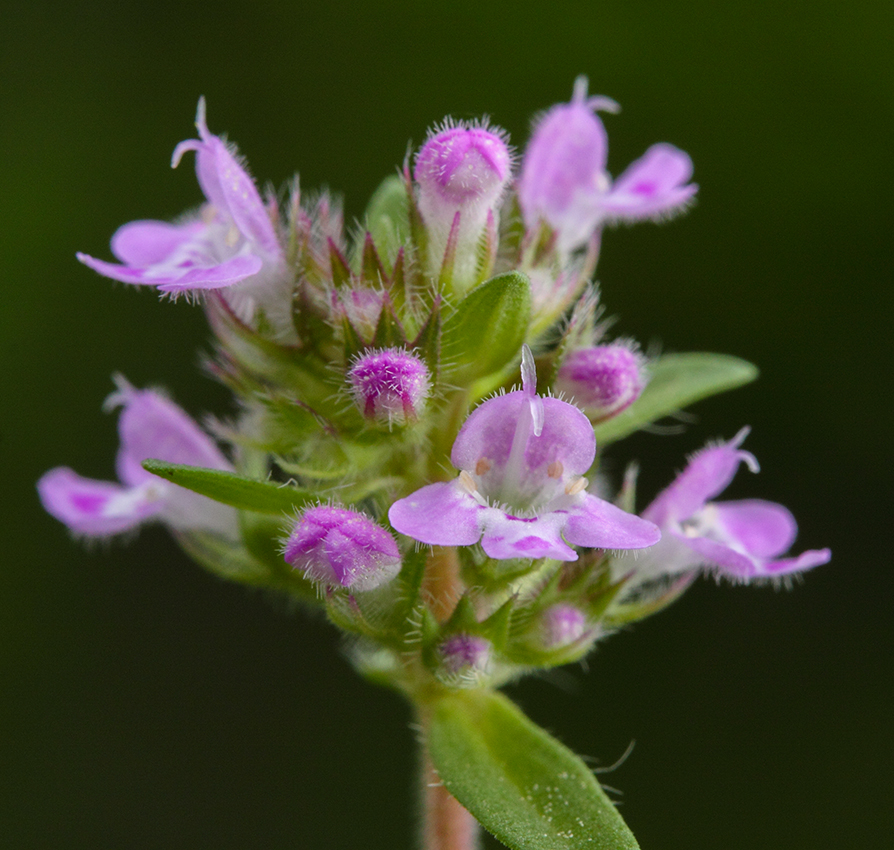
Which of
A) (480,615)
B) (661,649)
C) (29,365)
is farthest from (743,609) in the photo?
(29,365)

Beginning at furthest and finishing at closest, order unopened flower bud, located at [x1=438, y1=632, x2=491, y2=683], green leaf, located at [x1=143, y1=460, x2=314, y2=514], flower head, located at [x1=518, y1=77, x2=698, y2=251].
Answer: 1. flower head, located at [x1=518, y1=77, x2=698, y2=251]
2. unopened flower bud, located at [x1=438, y1=632, x2=491, y2=683]
3. green leaf, located at [x1=143, y1=460, x2=314, y2=514]

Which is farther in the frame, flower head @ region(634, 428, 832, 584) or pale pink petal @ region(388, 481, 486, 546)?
flower head @ region(634, 428, 832, 584)

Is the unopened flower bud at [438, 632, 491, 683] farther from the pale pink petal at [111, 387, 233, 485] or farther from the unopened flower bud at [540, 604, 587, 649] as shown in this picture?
the pale pink petal at [111, 387, 233, 485]

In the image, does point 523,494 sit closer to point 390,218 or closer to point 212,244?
point 390,218

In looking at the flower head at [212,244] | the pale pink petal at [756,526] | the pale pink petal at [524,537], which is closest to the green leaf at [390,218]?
the flower head at [212,244]

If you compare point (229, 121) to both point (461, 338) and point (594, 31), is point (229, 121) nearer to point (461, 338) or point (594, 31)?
point (594, 31)

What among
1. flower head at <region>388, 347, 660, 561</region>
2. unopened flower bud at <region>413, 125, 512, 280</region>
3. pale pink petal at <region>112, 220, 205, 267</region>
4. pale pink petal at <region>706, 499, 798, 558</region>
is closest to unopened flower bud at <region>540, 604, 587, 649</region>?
flower head at <region>388, 347, 660, 561</region>

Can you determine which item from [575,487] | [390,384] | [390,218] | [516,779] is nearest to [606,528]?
[575,487]
